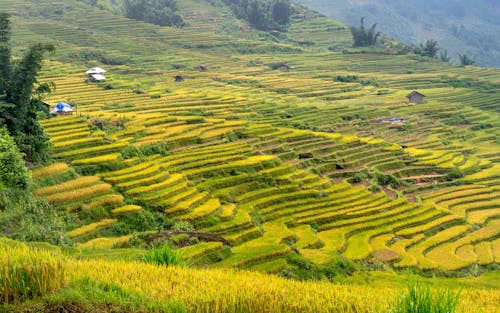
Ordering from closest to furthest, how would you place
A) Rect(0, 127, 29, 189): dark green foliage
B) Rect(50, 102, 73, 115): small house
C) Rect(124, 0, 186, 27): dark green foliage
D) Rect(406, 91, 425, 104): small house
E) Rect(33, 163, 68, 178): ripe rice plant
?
Rect(0, 127, 29, 189): dark green foliage → Rect(33, 163, 68, 178): ripe rice plant → Rect(50, 102, 73, 115): small house → Rect(406, 91, 425, 104): small house → Rect(124, 0, 186, 27): dark green foliage

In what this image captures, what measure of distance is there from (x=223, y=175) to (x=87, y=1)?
267 ft

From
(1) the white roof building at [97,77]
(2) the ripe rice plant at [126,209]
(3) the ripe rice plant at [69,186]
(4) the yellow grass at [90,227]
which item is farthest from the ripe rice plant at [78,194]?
(1) the white roof building at [97,77]

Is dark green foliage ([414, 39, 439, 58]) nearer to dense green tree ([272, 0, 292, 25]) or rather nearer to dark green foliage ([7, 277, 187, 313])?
dense green tree ([272, 0, 292, 25])

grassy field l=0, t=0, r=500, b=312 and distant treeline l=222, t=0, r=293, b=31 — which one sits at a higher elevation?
distant treeline l=222, t=0, r=293, b=31

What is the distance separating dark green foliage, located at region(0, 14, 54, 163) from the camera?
76.8 feet

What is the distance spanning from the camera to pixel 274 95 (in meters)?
60.3

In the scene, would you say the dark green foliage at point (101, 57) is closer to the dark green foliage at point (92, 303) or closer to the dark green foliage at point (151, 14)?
the dark green foliage at point (151, 14)

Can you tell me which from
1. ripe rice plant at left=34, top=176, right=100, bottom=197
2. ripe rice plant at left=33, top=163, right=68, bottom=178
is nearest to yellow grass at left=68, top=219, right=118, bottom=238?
ripe rice plant at left=34, top=176, right=100, bottom=197

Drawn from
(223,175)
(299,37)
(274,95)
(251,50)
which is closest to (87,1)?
(251,50)

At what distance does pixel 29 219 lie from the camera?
60.5ft

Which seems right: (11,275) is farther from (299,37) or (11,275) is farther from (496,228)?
(299,37)

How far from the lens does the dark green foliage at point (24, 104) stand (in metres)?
23.4

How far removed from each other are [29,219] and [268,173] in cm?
1413

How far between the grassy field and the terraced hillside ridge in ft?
0.39
